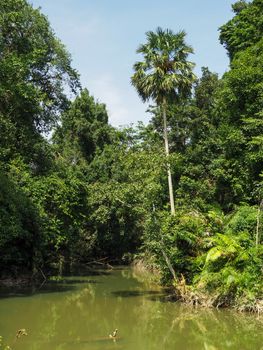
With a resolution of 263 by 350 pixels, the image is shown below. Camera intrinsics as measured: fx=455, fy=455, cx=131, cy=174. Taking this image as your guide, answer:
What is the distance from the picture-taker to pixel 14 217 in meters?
20.9

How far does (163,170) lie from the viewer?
794 inches

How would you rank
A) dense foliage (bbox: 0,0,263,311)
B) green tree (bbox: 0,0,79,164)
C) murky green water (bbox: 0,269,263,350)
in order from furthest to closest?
1. green tree (bbox: 0,0,79,164)
2. dense foliage (bbox: 0,0,263,311)
3. murky green water (bbox: 0,269,263,350)

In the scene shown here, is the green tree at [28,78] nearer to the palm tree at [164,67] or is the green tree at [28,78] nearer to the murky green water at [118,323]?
the palm tree at [164,67]

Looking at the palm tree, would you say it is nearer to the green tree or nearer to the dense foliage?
the dense foliage

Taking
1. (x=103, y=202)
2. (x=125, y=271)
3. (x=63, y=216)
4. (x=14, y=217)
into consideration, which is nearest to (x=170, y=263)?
(x=14, y=217)

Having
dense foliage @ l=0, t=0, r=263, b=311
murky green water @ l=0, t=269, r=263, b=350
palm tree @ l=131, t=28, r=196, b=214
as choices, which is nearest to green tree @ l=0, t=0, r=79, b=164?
dense foliage @ l=0, t=0, r=263, b=311

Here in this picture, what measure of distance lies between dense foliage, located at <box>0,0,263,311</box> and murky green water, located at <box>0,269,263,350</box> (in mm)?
1305

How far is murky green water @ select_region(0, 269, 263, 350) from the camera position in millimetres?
12039

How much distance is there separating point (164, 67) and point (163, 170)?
18.1 feet

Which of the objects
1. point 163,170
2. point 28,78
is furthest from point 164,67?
point 28,78

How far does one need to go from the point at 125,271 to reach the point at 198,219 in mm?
13857

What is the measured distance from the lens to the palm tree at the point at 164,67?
867 inches

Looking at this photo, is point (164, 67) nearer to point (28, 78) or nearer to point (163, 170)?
point (163, 170)

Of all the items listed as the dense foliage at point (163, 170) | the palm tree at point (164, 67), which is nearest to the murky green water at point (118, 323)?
the dense foliage at point (163, 170)
